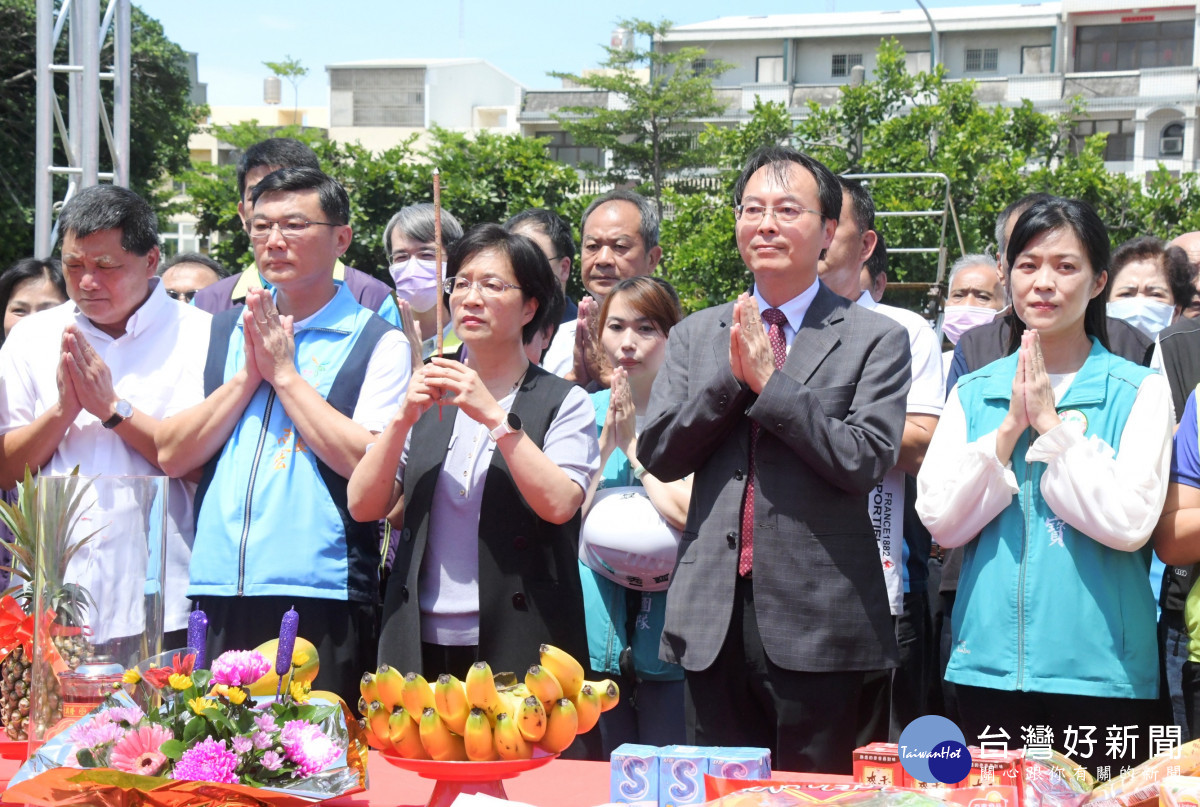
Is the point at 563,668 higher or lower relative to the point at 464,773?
higher

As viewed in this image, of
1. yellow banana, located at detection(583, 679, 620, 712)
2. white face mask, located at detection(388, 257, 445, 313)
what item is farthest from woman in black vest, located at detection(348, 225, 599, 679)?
white face mask, located at detection(388, 257, 445, 313)

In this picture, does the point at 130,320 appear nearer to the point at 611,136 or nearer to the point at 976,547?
the point at 976,547

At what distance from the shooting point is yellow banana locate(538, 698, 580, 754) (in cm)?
190

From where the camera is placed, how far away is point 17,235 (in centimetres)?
1753

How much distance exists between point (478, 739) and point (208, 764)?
0.39m

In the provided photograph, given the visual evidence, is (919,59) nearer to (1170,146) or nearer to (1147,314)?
(1170,146)

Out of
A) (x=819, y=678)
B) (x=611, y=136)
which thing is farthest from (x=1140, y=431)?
(x=611, y=136)

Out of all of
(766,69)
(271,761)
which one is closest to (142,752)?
(271,761)

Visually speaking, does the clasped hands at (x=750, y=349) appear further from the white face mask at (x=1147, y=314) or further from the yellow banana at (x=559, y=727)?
the white face mask at (x=1147, y=314)

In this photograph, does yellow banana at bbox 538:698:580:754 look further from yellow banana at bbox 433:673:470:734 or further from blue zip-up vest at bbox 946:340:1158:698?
blue zip-up vest at bbox 946:340:1158:698

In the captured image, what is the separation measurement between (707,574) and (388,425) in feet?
2.69

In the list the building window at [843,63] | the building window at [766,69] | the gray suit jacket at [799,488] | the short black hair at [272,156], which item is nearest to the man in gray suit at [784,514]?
the gray suit jacket at [799,488]

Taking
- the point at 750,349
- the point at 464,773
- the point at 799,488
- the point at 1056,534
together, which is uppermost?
the point at 750,349

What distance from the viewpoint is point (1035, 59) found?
1503 inches
